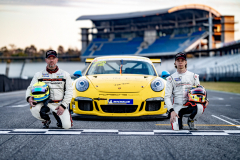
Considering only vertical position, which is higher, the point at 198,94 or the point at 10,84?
the point at 198,94

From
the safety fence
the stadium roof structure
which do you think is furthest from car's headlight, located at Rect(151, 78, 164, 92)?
the stadium roof structure

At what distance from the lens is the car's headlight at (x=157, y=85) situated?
5778 mm

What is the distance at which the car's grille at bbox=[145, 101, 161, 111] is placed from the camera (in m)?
5.64

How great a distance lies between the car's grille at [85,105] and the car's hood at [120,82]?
1.04 feet

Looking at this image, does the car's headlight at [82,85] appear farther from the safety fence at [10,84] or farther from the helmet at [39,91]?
the safety fence at [10,84]

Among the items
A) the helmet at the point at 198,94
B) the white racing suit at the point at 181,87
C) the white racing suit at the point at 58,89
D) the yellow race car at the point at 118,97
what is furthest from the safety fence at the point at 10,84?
the helmet at the point at 198,94

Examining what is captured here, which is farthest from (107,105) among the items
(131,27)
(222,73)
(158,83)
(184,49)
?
(131,27)

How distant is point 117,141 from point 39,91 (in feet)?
4.81

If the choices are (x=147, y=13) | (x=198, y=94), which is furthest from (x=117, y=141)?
(x=147, y=13)

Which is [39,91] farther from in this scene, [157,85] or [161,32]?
[161,32]

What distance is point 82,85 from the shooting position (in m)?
5.82

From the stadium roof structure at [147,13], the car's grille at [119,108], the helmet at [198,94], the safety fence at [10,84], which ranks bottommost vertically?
the safety fence at [10,84]

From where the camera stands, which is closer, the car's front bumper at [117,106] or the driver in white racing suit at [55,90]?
the driver in white racing suit at [55,90]

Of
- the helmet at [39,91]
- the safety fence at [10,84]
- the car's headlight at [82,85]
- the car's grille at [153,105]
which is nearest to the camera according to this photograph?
the helmet at [39,91]
